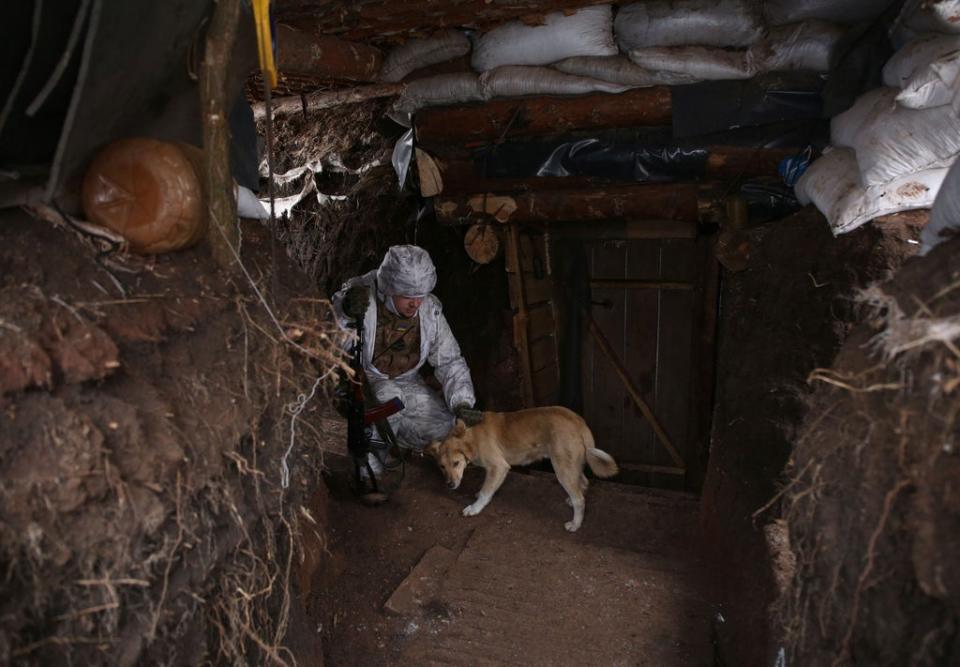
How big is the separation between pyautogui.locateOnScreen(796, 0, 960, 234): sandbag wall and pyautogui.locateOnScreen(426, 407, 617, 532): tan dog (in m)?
2.12

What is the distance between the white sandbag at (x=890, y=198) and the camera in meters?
3.00

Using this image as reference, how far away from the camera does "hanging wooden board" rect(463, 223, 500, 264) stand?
6.29 m

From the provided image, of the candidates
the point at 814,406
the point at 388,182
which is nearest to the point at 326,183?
the point at 388,182

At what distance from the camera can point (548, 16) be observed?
446 centimetres

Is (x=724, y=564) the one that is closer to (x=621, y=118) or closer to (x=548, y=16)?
(x=621, y=118)

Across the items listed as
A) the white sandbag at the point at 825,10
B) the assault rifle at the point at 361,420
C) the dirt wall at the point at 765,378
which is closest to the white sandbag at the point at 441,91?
the assault rifle at the point at 361,420

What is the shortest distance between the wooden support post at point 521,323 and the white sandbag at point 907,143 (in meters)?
3.54

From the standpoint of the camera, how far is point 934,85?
2.78 metres

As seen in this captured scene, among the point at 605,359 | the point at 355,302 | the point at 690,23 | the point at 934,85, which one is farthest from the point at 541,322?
the point at 934,85

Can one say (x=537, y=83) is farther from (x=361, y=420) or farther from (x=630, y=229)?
(x=361, y=420)

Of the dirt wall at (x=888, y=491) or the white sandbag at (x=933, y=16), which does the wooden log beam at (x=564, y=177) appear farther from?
the dirt wall at (x=888, y=491)

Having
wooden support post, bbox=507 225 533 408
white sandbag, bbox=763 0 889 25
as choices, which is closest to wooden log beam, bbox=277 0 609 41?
white sandbag, bbox=763 0 889 25

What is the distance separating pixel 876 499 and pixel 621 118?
11.8 ft

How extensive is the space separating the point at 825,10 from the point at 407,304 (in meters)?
3.20
